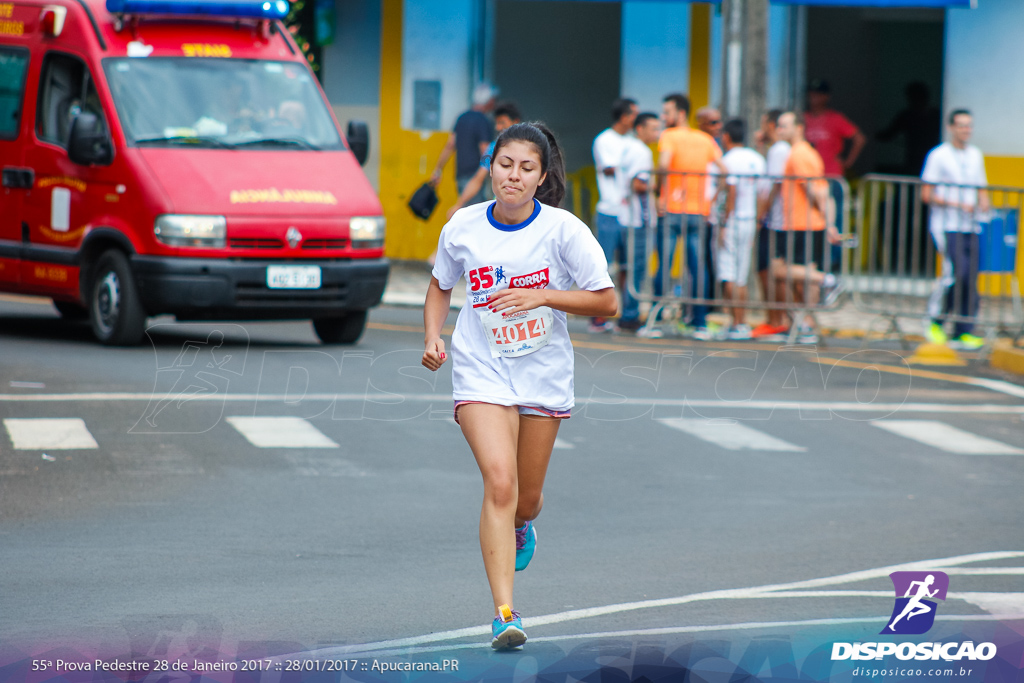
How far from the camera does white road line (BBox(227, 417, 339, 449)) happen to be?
30.2 feet

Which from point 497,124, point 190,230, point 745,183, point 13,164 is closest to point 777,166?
point 745,183

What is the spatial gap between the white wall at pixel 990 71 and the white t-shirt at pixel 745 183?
21.0 ft

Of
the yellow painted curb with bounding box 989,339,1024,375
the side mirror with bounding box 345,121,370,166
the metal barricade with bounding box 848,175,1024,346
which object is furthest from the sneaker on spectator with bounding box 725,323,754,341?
the side mirror with bounding box 345,121,370,166

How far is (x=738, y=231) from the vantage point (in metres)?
14.8

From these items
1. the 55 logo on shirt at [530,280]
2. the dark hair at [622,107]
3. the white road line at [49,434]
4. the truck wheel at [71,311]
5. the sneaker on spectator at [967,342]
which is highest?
the dark hair at [622,107]

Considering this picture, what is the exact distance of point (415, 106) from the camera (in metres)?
21.4

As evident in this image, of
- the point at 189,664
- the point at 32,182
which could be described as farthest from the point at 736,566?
the point at 32,182

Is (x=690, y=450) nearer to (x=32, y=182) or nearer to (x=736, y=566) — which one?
(x=736, y=566)

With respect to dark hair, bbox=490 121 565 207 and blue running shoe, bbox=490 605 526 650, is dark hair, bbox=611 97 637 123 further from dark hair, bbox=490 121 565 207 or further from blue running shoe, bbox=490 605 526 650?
blue running shoe, bbox=490 605 526 650

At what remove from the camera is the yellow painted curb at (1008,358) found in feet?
43.6

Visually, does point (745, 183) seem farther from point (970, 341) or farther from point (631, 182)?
point (970, 341)

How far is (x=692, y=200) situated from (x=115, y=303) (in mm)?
5153

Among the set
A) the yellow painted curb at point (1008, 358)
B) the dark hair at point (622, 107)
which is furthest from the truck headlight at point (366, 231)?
the yellow painted curb at point (1008, 358)

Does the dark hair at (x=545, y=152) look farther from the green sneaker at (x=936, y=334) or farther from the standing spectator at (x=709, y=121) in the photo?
the standing spectator at (x=709, y=121)
